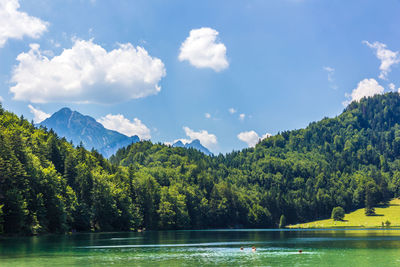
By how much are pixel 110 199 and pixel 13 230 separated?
6046cm

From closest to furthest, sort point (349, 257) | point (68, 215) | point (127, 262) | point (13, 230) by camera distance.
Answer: point (127, 262) → point (349, 257) → point (13, 230) → point (68, 215)

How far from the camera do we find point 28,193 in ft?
354

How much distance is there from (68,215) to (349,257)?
93.3m

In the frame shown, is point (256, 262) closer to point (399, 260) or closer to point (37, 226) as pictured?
point (399, 260)

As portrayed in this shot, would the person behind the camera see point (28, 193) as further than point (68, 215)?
No

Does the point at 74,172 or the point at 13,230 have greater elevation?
the point at 74,172

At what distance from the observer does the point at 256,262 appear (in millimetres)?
61312

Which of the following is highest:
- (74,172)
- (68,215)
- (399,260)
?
(74,172)

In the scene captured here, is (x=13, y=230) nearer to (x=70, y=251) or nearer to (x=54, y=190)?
(x=54, y=190)

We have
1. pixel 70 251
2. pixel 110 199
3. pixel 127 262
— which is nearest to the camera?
pixel 127 262

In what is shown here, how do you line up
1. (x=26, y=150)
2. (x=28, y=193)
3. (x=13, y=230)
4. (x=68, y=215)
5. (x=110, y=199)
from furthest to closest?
(x=110, y=199) < (x=68, y=215) < (x=26, y=150) < (x=28, y=193) < (x=13, y=230)

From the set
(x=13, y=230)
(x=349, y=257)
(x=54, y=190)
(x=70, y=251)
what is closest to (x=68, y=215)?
(x=54, y=190)

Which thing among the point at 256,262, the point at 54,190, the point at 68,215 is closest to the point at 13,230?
the point at 54,190

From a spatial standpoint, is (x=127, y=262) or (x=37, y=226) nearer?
(x=127, y=262)
